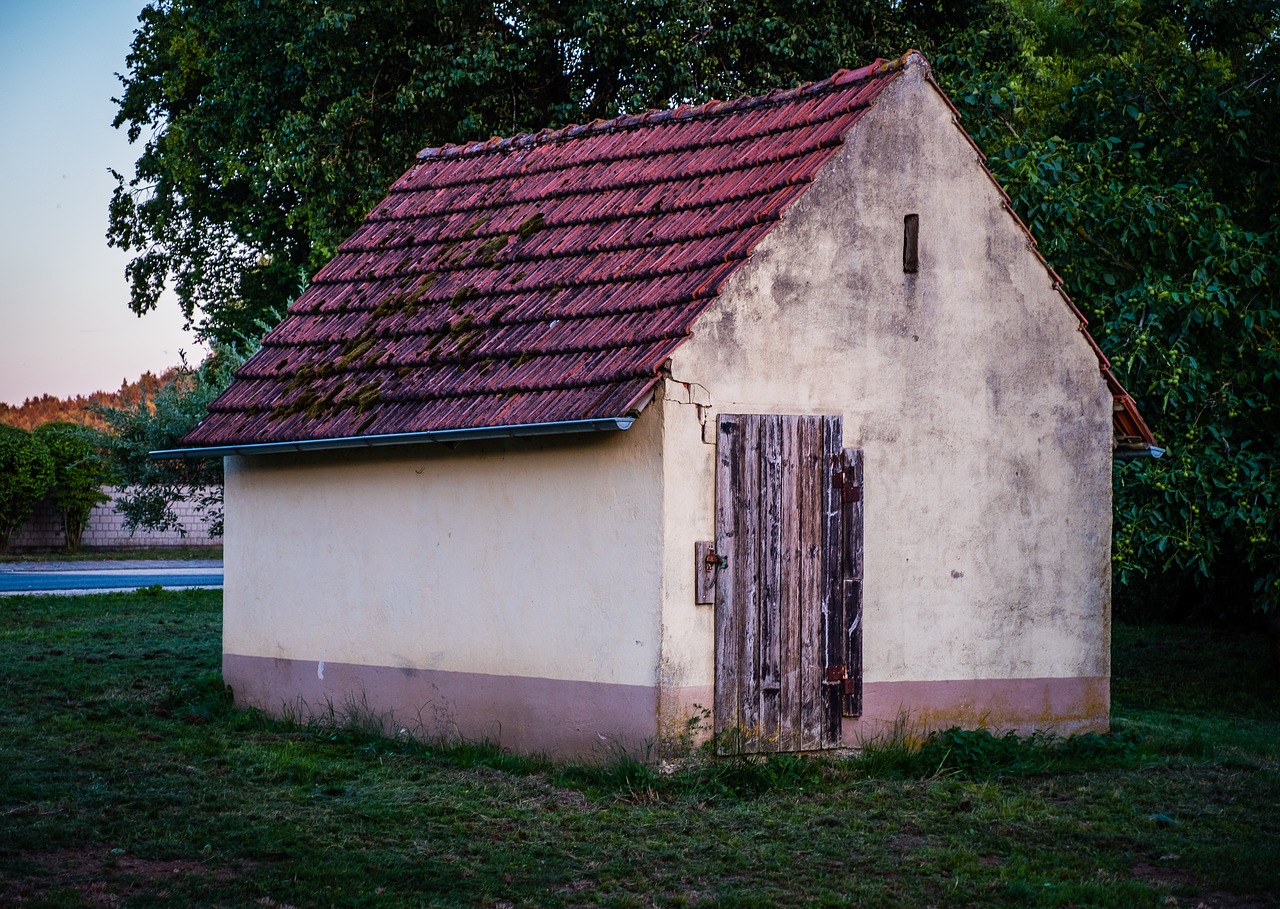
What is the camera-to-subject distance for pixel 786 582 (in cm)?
1036

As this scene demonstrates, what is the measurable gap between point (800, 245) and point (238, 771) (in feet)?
17.3

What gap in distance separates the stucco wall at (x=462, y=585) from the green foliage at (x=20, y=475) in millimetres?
25414

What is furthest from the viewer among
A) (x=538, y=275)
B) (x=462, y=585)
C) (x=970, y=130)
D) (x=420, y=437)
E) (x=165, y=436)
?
(x=165, y=436)

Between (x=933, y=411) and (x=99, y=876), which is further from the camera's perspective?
(x=933, y=411)

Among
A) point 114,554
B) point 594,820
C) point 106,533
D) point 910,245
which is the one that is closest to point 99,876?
point 594,820

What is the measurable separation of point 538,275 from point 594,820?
184 inches

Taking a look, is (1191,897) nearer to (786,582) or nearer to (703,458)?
(786,582)

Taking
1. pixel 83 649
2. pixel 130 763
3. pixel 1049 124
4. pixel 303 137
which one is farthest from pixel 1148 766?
pixel 303 137

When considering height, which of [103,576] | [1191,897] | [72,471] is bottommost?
[1191,897]

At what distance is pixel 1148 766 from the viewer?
11.3 meters

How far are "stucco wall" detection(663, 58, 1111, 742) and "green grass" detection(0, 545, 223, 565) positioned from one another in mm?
27997

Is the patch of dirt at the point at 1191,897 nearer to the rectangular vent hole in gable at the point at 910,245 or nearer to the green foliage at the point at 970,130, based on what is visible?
the rectangular vent hole in gable at the point at 910,245

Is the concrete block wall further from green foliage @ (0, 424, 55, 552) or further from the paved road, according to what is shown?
the paved road

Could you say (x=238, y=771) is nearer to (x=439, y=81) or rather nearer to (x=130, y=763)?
(x=130, y=763)
